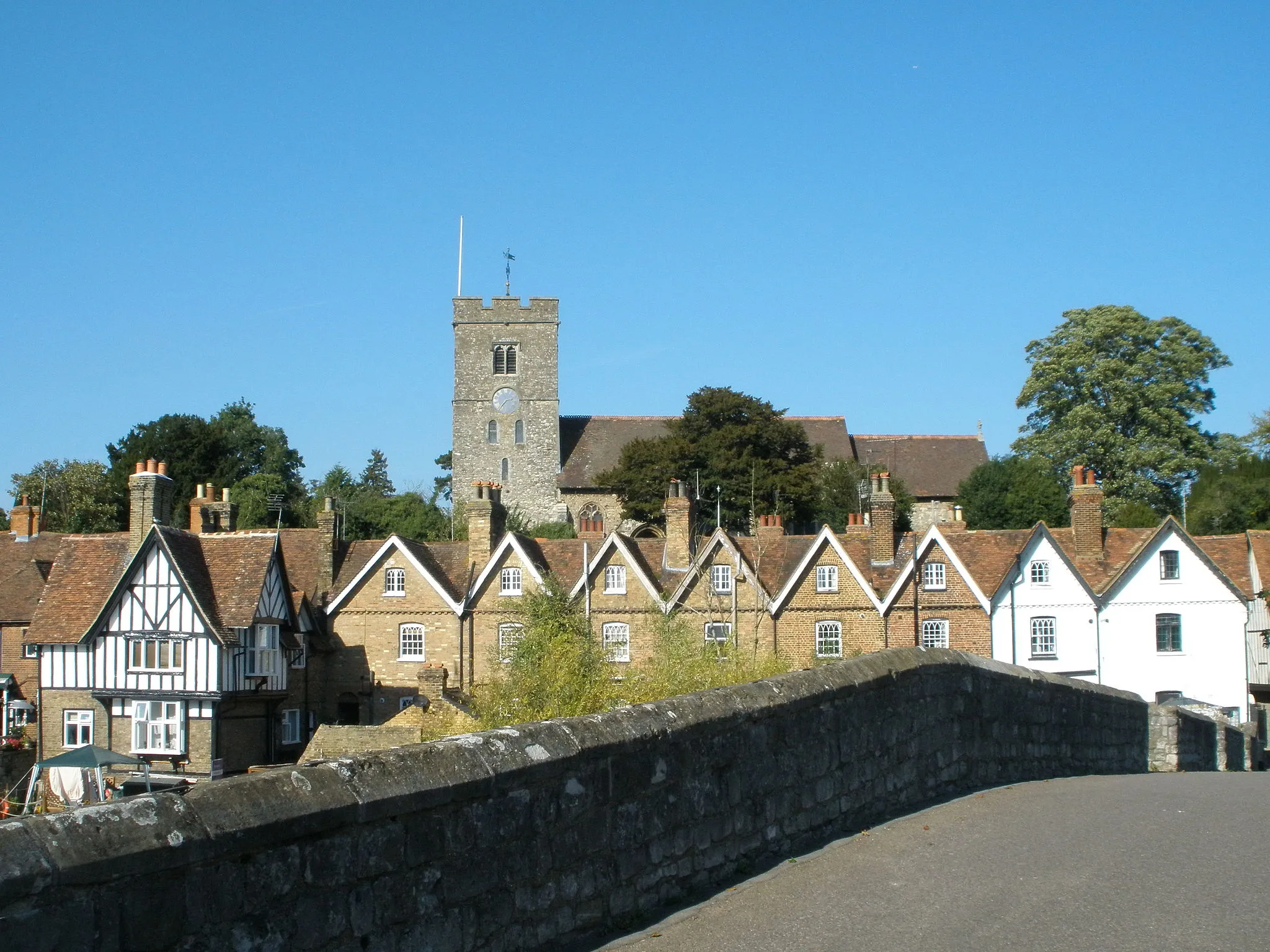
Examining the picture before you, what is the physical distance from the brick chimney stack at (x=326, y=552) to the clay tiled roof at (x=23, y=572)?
8.38 metres

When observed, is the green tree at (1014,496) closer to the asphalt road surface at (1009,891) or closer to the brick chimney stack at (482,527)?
the brick chimney stack at (482,527)

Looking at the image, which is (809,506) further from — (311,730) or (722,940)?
(722,940)

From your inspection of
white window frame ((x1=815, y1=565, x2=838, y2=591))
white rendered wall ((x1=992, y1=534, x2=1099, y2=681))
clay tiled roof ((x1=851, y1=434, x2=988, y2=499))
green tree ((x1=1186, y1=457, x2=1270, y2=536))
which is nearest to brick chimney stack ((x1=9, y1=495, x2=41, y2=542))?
white window frame ((x1=815, y1=565, x2=838, y2=591))

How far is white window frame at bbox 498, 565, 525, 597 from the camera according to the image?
43.1 m

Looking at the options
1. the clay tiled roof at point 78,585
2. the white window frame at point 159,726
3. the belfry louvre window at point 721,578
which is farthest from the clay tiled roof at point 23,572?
A: the belfry louvre window at point 721,578

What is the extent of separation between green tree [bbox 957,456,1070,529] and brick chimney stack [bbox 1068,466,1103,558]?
49.0 ft

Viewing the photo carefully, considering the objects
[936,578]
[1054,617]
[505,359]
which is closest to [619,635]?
[936,578]

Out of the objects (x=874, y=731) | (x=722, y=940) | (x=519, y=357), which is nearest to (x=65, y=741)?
(x=874, y=731)

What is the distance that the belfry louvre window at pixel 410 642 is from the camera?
141 ft

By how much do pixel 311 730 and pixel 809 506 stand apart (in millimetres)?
31837

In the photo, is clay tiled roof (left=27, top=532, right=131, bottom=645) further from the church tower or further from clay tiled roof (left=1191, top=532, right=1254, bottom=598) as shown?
the church tower

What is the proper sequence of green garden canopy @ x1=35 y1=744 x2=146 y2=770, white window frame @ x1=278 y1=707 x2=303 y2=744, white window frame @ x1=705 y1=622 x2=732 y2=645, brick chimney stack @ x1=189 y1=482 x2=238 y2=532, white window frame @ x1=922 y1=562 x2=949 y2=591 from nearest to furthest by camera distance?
green garden canopy @ x1=35 y1=744 x2=146 y2=770, white window frame @ x1=705 y1=622 x2=732 y2=645, white window frame @ x1=278 y1=707 x2=303 y2=744, white window frame @ x1=922 y1=562 x2=949 y2=591, brick chimney stack @ x1=189 y1=482 x2=238 y2=532

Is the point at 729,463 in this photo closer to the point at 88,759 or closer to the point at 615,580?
the point at 615,580

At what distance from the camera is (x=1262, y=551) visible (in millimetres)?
42906
